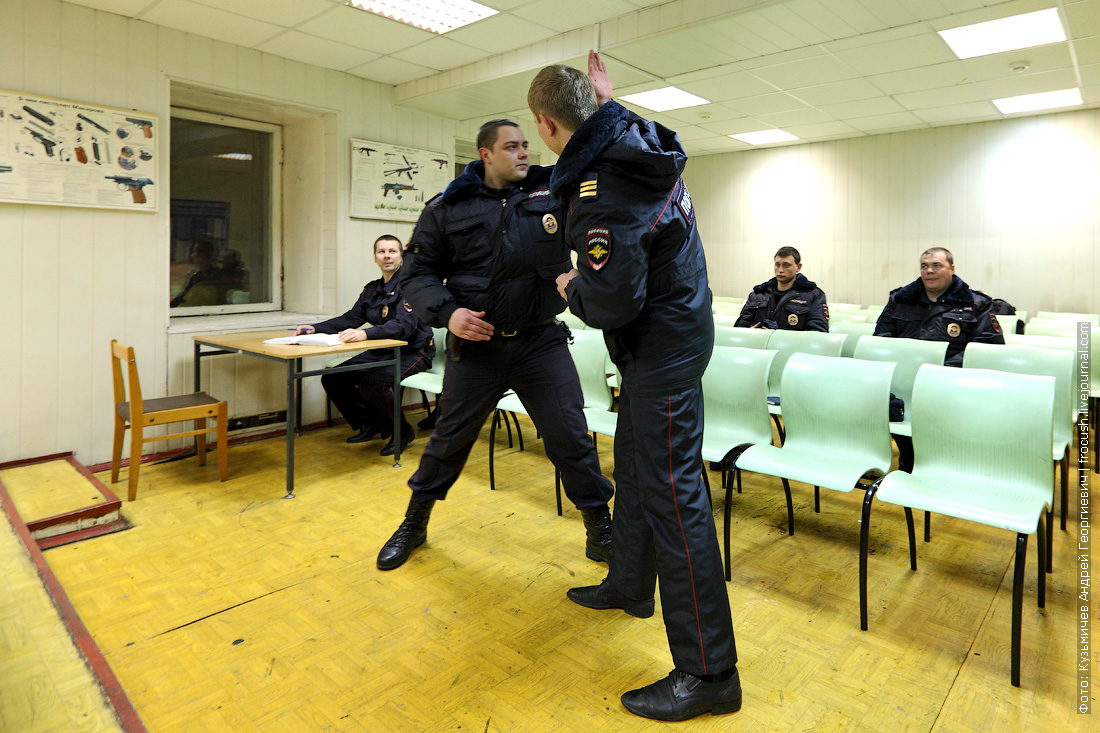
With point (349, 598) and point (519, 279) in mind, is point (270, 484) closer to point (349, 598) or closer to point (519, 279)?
point (349, 598)

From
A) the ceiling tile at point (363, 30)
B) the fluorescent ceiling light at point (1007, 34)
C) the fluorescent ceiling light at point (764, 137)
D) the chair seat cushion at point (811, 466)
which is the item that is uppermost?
the fluorescent ceiling light at point (764, 137)

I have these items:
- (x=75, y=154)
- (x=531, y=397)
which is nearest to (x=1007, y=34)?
(x=531, y=397)

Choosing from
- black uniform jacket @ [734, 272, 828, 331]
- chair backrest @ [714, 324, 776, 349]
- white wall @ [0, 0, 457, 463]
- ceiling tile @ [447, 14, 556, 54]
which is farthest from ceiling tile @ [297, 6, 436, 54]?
black uniform jacket @ [734, 272, 828, 331]

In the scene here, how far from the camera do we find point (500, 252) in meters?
2.47

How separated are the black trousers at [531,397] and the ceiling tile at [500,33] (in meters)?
2.61

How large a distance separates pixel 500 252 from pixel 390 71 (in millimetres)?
3445

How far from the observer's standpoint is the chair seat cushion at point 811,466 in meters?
2.47

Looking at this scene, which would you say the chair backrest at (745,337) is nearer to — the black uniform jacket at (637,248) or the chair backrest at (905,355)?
the chair backrest at (905,355)

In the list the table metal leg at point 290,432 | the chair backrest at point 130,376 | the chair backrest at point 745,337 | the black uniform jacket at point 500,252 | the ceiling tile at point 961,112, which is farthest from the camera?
the ceiling tile at point 961,112

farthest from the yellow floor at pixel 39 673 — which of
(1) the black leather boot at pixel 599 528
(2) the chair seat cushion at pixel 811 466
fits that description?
(2) the chair seat cushion at pixel 811 466

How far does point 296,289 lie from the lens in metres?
5.54

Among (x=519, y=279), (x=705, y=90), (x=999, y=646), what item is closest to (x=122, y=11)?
(x=519, y=279)

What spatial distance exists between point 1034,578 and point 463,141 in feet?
19.1

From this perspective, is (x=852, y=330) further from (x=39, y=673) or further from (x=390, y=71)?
(x=39, y=673)
